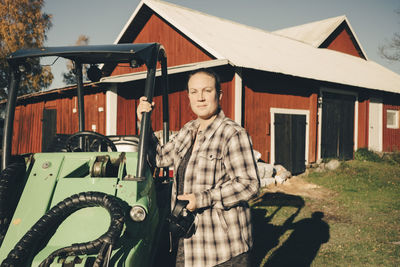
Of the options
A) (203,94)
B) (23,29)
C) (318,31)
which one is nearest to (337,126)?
(318,31)

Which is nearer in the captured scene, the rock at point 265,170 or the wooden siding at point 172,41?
the rock at point 265,170

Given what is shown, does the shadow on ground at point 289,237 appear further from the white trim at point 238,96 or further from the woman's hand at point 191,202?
the white trim at point 238,96

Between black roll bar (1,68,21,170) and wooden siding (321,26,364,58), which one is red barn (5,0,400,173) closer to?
wooden siding (321,26,364,58)

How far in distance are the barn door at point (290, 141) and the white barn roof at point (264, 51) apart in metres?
1.63

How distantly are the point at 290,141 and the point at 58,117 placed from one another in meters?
9.74

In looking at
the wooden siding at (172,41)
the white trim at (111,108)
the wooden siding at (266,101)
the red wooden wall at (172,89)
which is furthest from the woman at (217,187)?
the white trim at (111,108)

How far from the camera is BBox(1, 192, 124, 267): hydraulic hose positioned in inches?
71.8

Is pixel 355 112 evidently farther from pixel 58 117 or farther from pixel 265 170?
pixel 58 117

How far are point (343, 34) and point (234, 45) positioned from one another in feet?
34.6

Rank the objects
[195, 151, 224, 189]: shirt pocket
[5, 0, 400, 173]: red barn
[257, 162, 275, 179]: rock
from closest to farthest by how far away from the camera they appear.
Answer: [195, 151, 224, 189]: shirt pocket < [257, 162, 275, 179]: rock < [5, 0, 400, 173]: red barn

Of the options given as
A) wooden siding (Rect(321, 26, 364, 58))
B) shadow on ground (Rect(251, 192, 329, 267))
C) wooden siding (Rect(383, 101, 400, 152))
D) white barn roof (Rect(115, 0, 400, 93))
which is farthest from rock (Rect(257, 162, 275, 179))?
wooden siding (Rect(321, 26, 364, 58))

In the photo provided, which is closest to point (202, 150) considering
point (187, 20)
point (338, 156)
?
point (187, 20)

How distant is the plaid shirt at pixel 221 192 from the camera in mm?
1888

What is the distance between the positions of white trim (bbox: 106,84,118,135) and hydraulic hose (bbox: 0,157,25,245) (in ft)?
31.2
